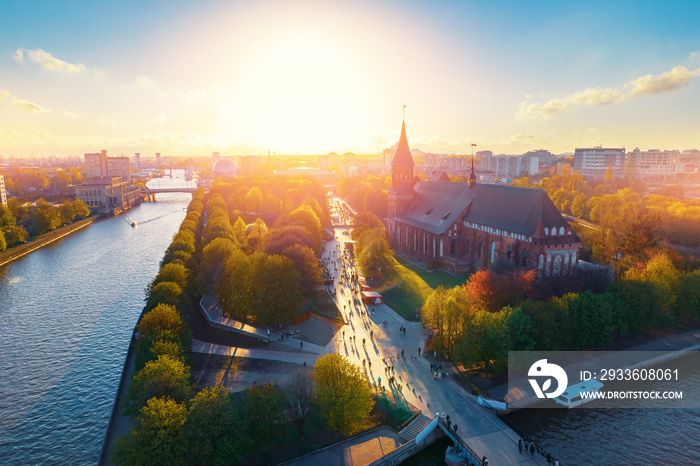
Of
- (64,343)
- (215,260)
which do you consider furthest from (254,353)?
(64,343)

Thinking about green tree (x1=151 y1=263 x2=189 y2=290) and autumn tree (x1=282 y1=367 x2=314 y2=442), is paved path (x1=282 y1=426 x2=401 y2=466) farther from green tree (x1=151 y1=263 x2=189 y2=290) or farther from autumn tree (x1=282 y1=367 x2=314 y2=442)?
green tree (x1=151 y1=263 x2=189 y2=290)

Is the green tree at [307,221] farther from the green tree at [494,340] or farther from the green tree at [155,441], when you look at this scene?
the green tree at [155,441]

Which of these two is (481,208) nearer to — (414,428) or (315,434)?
(414,428)

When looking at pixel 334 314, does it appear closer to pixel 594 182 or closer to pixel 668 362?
pixel 668 362

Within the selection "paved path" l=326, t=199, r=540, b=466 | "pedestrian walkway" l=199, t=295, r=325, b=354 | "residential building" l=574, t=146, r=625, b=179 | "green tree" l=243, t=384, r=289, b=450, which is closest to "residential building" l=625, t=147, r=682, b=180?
"residential building" l=574, t=146, r=625, b=179

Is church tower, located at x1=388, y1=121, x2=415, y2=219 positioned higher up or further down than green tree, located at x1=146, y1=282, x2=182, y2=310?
higher up
